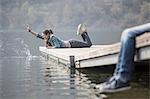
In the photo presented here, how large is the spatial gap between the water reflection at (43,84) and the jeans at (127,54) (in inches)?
19.8

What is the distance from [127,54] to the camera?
6.63 m

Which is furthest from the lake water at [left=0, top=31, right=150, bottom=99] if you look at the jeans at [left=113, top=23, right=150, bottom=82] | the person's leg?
the jeans at [left=113, top=23, right=150, bottom=82]

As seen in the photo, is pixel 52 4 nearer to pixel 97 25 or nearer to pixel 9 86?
pixel 97 25

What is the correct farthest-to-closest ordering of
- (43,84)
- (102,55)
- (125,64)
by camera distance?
(102,55), (43,84), (125,64)

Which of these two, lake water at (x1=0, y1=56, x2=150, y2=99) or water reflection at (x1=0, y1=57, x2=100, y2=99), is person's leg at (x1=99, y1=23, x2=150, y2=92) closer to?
lake water at (x1=0, y1=56, x2=150, y2=99)

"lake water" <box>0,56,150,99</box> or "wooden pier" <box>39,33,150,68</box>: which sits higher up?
"wooden pier" <box>39,33,150,68</box>

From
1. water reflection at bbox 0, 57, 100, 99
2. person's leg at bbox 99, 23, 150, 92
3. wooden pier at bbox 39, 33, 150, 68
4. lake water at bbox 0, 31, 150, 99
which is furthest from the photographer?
water reflection at bbox 0, 57, 100, 99

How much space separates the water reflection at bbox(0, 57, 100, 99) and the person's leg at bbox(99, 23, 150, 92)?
0.36 metres

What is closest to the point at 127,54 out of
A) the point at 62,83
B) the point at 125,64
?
the point at 125,64

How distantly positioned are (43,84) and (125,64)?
88.7 inches

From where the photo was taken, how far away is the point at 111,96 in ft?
22.1

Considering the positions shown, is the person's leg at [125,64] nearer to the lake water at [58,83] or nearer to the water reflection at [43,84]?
the lake water at [58,83]

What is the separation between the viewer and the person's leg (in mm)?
6531

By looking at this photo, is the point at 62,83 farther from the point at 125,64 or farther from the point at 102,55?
the point at 125,64
